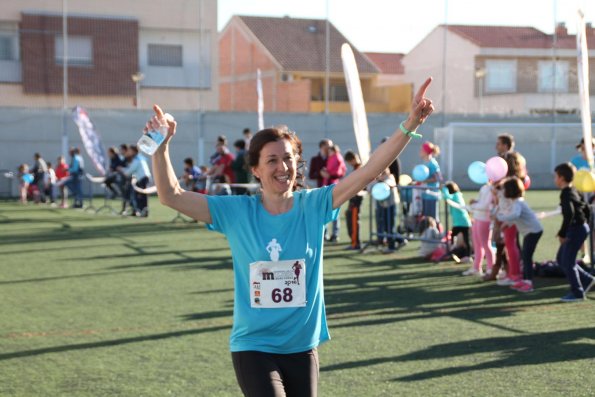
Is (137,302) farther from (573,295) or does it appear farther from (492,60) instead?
(492,60)

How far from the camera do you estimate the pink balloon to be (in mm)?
11852

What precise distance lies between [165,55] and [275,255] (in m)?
34.9

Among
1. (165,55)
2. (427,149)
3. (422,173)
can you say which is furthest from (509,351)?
(165,55)

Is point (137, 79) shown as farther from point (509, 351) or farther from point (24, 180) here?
point (509, 351)

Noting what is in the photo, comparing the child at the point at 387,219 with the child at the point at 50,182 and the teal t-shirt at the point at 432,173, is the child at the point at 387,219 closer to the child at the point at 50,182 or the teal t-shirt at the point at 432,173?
the teal t-shirt at the point at 432,173

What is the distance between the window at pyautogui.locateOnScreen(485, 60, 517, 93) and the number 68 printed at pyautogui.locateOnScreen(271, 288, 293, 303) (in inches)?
1365

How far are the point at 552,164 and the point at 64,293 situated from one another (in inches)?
1123

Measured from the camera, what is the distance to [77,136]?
33.4m

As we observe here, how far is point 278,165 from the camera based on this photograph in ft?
13.9

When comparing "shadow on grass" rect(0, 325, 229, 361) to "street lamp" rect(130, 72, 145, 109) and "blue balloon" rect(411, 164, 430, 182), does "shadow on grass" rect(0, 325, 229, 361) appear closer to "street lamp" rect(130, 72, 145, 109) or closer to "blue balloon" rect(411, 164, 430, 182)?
"blue balloon" rect(411, 164, 430, 182)

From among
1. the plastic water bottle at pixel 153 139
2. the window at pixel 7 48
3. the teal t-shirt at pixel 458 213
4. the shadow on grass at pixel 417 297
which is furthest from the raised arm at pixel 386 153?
the window at pixel 7 48

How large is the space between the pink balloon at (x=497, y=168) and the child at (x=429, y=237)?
9.72ft

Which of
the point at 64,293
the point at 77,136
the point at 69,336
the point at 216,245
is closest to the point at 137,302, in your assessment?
the point at 64,293

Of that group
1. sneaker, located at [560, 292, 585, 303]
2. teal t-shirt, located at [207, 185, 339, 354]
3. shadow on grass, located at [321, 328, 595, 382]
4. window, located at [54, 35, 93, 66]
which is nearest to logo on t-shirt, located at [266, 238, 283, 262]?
teal t-shirt, located at [207, 185, 339, 354]
